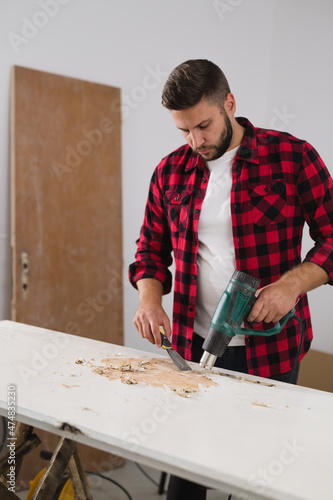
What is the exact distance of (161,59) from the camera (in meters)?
3.27

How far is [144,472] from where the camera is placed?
3002 millimetres

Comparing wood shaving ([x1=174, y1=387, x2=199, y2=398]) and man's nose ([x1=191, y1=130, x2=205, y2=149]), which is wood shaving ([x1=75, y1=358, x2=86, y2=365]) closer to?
wood shaving ([x1=174, y1=387, x2=199, y2=398])

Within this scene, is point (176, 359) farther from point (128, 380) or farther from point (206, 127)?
point (206, 127)

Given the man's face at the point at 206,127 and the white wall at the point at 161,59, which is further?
the white wall at the point at 161,59

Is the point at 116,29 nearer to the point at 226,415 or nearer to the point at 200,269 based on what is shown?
the point at 200,269

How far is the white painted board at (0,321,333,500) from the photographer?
3.37 feet

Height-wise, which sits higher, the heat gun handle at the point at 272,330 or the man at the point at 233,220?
the man at the point at 233,220

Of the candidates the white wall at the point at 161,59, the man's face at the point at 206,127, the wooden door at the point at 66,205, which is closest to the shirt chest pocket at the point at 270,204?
the man's face at the point at 206,127

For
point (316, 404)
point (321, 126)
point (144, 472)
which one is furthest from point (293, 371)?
point (321, 126)

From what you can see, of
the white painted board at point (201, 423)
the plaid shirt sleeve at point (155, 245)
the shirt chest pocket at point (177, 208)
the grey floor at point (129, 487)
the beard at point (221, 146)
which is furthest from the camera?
the grey floor at point (129, 487)

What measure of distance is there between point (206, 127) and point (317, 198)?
44cm

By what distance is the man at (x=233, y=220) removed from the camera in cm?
172

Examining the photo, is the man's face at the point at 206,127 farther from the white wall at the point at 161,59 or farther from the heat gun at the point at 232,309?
the white wall at the point at 161,59

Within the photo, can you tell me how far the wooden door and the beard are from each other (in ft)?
4.29
